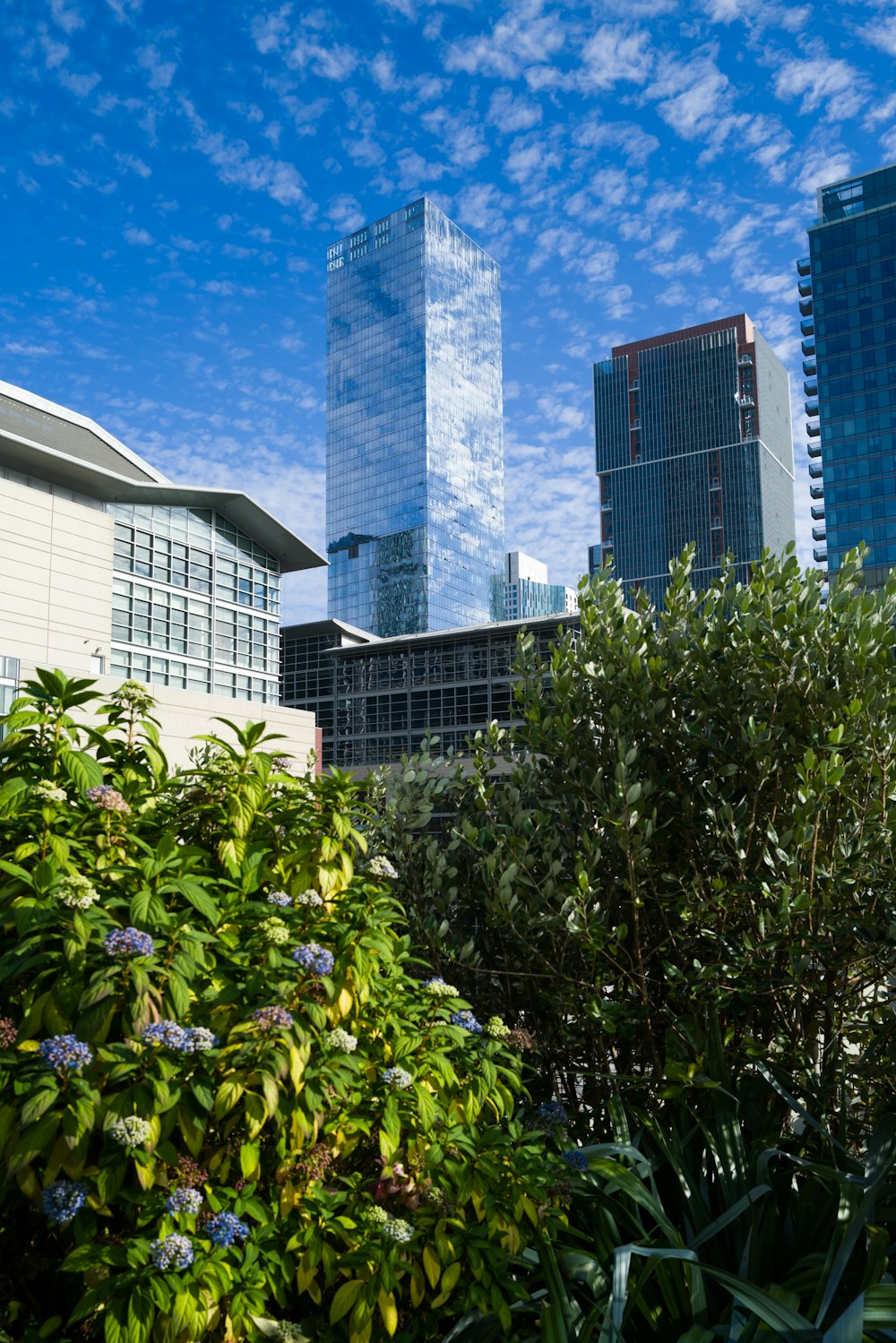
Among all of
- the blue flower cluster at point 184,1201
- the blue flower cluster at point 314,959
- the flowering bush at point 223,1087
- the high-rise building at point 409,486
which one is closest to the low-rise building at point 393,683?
the flowering bush at point 223,1087

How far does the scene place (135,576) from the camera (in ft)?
136

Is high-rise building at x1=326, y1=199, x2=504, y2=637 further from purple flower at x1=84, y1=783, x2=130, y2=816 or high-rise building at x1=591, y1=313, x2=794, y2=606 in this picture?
purple flower at x1=84, y1=783, x2=130, y2=816

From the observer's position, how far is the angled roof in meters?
36.4

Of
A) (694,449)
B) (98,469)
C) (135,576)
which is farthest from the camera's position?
(694,449)

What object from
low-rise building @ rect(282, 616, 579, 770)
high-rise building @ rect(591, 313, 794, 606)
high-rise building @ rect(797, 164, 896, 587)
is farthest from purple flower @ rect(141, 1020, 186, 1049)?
high-rise building @ rect(591, 313, 794, 606)

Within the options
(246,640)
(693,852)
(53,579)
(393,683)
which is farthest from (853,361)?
(693,852)

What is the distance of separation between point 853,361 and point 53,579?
114590 mm

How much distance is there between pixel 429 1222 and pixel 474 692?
6547 centimetres

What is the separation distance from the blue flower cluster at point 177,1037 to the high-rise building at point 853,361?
393 feet

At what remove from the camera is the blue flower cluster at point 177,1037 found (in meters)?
2.68

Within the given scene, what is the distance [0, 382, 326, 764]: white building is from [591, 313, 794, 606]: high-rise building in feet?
427

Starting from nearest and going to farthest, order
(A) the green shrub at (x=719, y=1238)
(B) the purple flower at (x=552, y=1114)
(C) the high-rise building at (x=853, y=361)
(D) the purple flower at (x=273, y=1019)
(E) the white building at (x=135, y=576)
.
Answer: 1. (D) the purple flower at (x=273, y=1019)
2. (A) the green shrub at (x=719, y=1238)
3. (B) the purple flower at (x=552, y=1114)
4. (E) the white building at (x=135, y=576)
5. (C) the high-rise building at (x=853, y=361)

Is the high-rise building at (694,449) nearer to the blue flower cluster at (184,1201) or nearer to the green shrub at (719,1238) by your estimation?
the green shrub at (719,1238)

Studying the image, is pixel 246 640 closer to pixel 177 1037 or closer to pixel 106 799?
pixel 106 799
